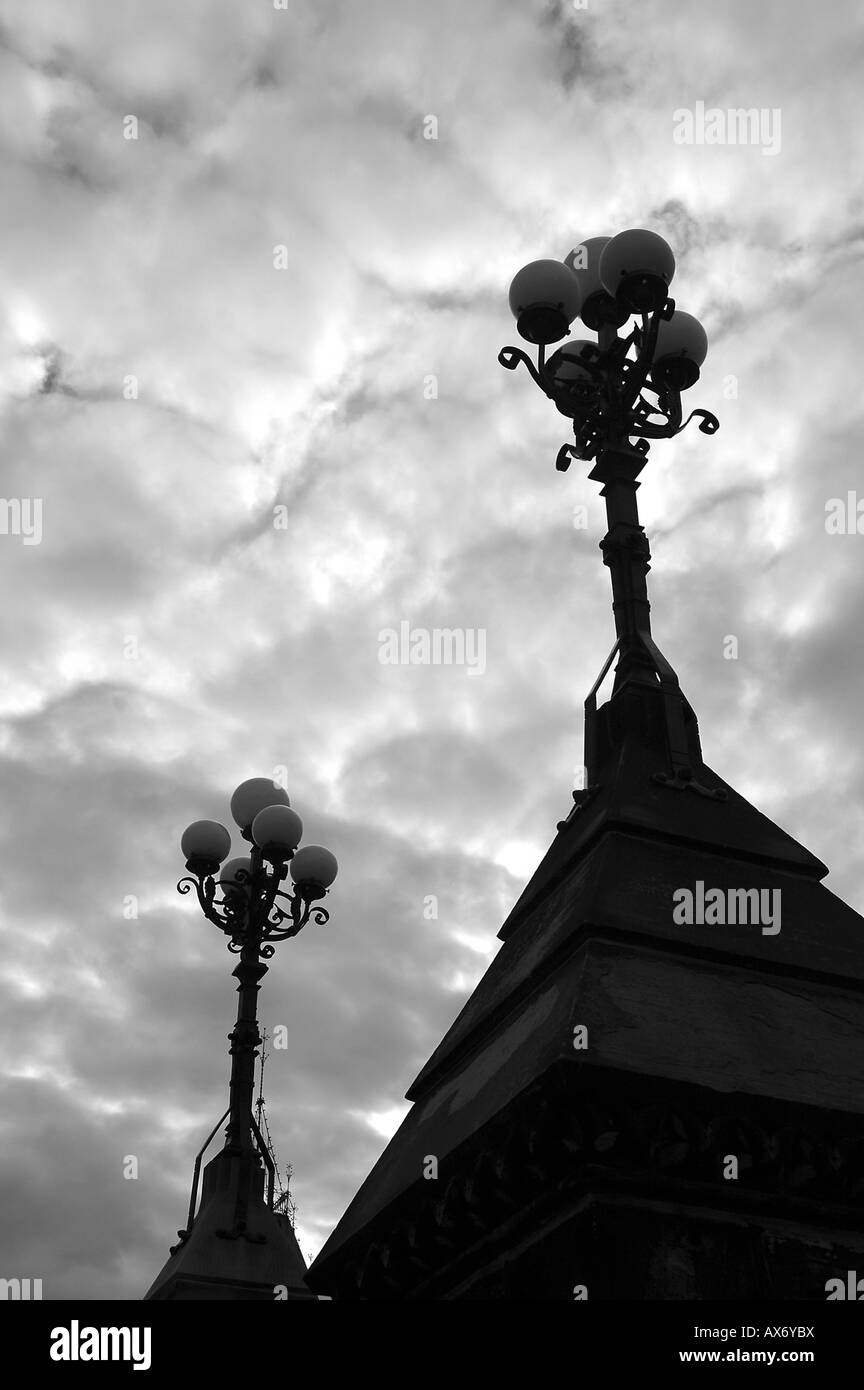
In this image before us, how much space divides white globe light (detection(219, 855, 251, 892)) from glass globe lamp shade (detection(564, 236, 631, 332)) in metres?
6.35

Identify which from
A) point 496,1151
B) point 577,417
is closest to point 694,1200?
point 496,1151

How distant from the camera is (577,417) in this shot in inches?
327

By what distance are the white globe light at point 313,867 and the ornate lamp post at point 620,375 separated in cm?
551

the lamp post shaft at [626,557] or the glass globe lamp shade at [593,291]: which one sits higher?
the glass globe lamp shade at [593,291]

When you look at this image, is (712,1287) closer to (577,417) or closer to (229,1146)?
(577,417)

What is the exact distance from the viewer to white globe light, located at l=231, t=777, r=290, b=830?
43.2 ft

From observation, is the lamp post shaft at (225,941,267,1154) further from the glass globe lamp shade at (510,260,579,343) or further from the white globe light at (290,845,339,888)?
the glass globe lamp shade at (510,260,579,343)

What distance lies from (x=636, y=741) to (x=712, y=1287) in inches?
112

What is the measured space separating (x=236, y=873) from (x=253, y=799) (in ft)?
2.59

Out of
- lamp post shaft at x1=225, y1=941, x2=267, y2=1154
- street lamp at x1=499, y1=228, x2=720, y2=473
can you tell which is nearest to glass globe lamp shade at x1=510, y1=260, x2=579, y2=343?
street lamp at x1=499, y1=228, x2=720, y2=473

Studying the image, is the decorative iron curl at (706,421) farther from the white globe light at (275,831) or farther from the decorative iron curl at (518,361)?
the white globe light at (275,831)

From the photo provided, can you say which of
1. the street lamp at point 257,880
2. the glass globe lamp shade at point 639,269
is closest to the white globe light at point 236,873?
the street lamp at point 257,880

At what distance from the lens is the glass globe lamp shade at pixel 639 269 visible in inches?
305

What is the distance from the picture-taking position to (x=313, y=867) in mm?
12602
